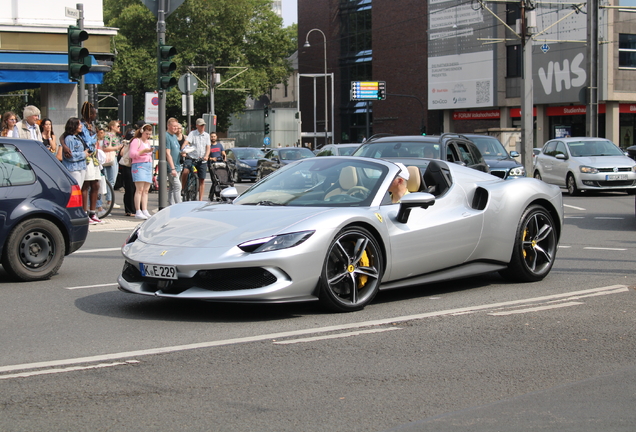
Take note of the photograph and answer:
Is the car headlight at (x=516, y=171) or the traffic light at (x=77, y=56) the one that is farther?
the car headlight at (x=516, y=171)

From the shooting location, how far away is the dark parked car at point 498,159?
20641mm

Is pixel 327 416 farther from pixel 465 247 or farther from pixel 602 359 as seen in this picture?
pixel 465 247

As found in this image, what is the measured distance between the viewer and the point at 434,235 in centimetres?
→ 750

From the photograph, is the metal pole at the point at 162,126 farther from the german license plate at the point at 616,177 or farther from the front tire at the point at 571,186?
the german license plate at the point at 616,177

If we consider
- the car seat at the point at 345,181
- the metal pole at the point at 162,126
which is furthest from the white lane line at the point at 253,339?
the metal pole at the point at 162,126

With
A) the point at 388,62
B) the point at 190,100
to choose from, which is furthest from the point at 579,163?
the point at 388,62

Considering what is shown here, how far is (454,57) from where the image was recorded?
6525 cm

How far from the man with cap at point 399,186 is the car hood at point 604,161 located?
16943 millimetres

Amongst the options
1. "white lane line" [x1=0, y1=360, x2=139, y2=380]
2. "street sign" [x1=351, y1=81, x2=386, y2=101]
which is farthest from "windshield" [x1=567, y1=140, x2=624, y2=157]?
"street sign" [x1=351, y1=81, x2=386, y2=101]

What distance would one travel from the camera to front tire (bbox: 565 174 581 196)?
77.9 ft

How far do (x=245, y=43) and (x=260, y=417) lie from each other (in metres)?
66.2

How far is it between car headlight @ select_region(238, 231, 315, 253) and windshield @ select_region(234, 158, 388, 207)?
719mm

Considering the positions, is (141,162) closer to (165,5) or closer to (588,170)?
(165,5)

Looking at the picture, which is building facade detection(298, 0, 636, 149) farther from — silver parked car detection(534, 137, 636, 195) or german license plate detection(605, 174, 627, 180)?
german license plate detection(605, 174, 627, 180)
